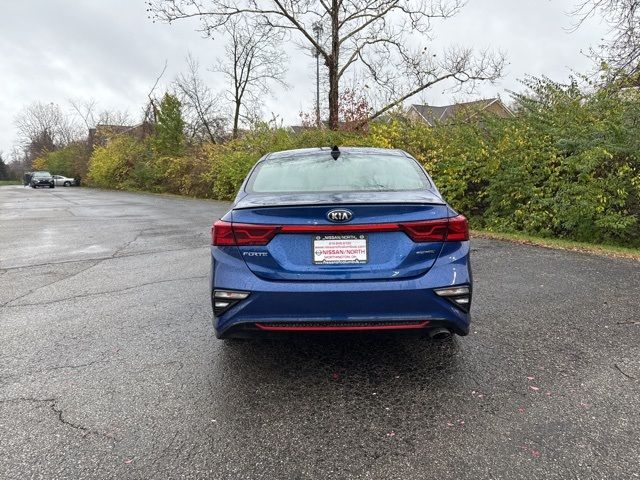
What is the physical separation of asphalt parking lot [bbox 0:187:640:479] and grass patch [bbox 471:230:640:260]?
7.64 feet

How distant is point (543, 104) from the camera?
9312mm

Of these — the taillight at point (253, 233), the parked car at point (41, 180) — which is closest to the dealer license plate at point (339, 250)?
the taillight at point (253, 233)

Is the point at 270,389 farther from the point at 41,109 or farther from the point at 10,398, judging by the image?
the point at 41,109

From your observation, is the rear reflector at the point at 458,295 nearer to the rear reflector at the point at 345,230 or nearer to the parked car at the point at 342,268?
the parked car at the point at 342,268

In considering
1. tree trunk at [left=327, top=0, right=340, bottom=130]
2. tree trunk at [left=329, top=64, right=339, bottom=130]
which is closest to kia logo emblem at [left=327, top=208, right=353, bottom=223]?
tree trunk at [left=329, top=64, right=339, bottom=130]

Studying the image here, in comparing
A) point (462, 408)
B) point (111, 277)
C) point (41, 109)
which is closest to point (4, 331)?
point (111, 277)

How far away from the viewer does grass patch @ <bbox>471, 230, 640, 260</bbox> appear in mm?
6832

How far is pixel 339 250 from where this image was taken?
2.60 m

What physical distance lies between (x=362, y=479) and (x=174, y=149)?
104 ft

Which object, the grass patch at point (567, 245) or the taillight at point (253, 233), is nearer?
the taillight at point (253, 233)

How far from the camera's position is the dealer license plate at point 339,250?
2602 mm

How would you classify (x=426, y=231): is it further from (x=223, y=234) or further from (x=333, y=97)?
(x=333, y=97)

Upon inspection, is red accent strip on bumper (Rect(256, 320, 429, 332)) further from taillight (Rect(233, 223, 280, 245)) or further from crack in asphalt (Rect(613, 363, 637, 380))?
crack in asphalt (Rect(613, 363, 637, 380))

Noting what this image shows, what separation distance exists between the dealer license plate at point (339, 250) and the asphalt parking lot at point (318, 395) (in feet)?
2.75
